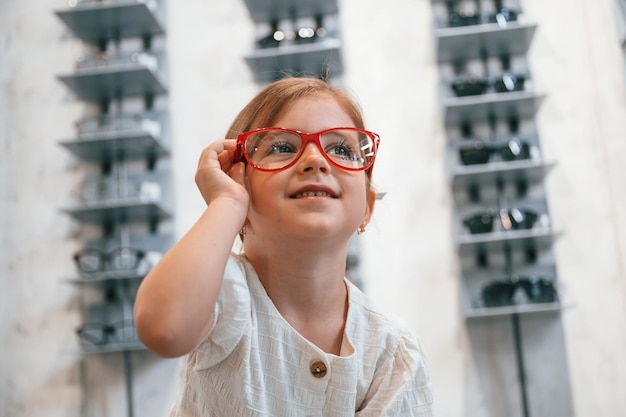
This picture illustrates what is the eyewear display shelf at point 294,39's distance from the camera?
3502mm

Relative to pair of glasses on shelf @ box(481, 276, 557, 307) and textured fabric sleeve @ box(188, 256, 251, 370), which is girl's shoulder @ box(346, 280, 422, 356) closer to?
textured fabric sleeve @ box(188, 256, 251, 370)

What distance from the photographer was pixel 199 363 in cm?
100

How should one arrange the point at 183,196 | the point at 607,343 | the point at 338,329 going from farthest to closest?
the point at 183,196
the point at 607,343
the point at 338,329

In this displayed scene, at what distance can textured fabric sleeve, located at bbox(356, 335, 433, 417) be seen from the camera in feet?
3.51

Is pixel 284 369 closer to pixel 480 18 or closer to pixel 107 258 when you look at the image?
Result: pixel 107 258

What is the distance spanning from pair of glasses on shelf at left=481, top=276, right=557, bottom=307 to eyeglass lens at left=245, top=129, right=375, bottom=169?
2.38 m

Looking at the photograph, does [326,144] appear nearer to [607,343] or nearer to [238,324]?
[238,324]

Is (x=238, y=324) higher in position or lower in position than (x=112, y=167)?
lower

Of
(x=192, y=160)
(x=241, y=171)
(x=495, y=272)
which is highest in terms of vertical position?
(x=192, y=160)

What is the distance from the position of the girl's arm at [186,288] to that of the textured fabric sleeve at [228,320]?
4 centimetres

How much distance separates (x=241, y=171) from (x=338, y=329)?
11.9 inches

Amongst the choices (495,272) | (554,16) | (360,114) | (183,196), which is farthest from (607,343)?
(360,114)

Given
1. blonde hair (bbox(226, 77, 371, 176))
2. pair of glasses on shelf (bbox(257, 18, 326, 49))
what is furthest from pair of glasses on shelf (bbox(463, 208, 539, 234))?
blonde hair (bbox(226, 77, 371, 176))

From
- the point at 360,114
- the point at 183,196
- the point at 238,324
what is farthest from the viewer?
the point at 183,196
